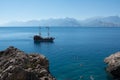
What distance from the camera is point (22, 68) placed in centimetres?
2892

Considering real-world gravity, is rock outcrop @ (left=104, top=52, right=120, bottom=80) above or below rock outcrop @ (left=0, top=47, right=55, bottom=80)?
below

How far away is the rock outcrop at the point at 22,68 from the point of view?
2792 centimetres

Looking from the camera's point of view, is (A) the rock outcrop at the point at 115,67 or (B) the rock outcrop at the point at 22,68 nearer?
(B) the rock outcrop at the point at 22,68

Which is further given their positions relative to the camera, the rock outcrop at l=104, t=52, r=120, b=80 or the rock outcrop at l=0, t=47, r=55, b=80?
the rock outcrop at l=104, t=52, r=120, b=80

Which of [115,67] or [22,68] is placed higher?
[22,68]

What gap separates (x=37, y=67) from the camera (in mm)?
36031

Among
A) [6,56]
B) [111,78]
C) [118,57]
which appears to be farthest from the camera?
[118,57]

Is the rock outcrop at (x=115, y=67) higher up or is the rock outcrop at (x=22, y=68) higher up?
the rock outcrop at (x=22, y=68)

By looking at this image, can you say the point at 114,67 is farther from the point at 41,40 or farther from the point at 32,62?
the point at 41,40

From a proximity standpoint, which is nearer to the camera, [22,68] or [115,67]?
[22,68]

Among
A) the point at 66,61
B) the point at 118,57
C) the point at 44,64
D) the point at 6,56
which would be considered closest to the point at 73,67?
the point at 66,61

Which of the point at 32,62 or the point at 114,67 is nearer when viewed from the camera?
the point at 32,62

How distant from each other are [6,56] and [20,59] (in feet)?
23.1

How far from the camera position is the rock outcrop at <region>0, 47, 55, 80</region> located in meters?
27.9
